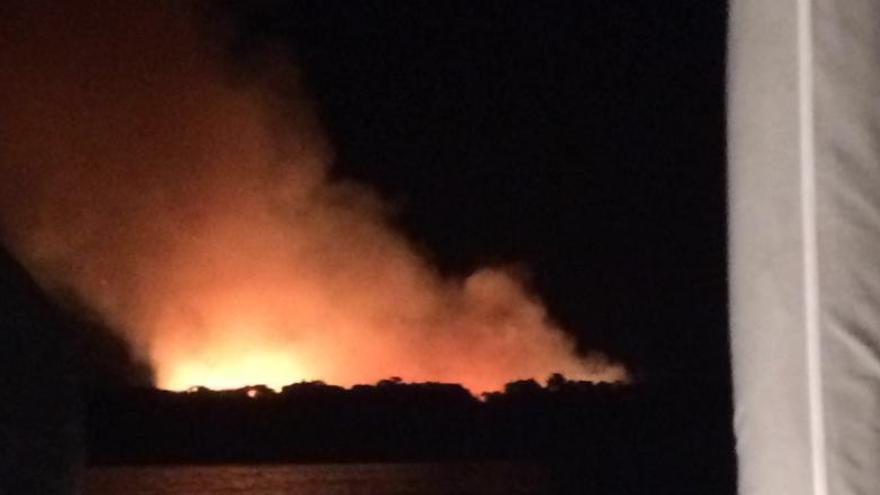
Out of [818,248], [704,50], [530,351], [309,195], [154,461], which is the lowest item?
[154,461]

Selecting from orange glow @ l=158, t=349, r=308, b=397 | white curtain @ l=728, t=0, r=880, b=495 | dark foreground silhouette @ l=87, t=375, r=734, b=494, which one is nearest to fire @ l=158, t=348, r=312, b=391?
orange glow @ l=158, t=349, r=308, b=397

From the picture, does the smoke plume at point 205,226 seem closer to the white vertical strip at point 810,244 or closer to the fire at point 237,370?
the fire at point 237,370

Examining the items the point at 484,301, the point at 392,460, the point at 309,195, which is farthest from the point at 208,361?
the point at 392,460

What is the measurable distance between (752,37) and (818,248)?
0.16 meters

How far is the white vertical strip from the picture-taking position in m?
0.71

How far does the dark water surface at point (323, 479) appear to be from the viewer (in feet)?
4.56

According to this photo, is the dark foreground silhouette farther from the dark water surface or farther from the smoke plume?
the smoke plume

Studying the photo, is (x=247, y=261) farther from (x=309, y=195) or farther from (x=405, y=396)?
(x=405, y=396)

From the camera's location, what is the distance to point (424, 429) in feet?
4.91

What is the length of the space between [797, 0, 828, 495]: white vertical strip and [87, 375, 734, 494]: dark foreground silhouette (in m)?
0.76

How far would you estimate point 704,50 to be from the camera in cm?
195

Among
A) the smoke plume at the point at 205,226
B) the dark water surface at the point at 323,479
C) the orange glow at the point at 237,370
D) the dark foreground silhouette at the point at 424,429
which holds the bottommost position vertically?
the dark water surface at the point at 323,479

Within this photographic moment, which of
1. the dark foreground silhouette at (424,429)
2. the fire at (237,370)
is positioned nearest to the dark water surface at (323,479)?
the dark foreground silhouette at (424,429)

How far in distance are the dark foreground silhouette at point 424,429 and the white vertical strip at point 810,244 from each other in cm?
76
